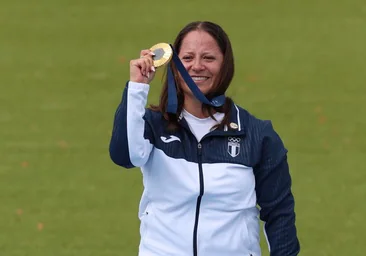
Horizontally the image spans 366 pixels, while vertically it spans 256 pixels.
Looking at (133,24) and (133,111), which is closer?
(133,111)

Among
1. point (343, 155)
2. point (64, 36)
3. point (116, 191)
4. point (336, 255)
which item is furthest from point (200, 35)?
point (64, 36)

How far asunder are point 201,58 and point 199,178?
0.49 metres

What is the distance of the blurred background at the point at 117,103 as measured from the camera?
664cm

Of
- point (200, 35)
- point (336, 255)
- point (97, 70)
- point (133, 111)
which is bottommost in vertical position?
point (336, 255)

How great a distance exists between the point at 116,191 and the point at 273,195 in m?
3.62

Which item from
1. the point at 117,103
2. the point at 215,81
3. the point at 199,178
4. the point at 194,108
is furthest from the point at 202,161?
the point at 117,103

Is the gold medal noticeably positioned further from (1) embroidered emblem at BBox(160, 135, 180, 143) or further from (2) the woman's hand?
(1) embroidered emblem at BBox(160, 135, 180, 143)

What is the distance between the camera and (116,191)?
705 centimetres

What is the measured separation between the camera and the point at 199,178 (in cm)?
337

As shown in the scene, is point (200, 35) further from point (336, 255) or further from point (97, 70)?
point (97, 70)

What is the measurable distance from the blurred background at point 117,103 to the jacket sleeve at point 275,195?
8.91ft

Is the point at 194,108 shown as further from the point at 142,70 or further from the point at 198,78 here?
the point at 142,70

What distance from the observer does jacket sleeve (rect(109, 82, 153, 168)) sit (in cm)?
328

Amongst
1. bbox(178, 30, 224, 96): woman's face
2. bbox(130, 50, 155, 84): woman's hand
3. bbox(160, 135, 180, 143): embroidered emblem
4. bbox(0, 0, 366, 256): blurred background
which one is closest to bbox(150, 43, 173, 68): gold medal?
bbox(130, 50, 155, 84): woman's hand
